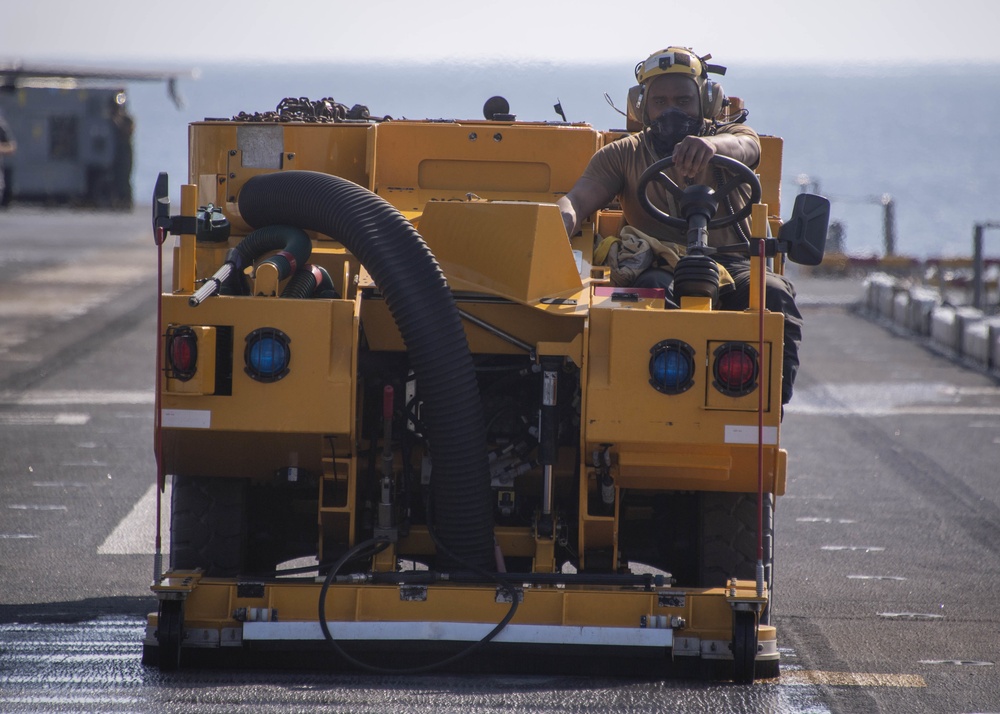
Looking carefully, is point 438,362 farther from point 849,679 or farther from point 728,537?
point 849,679

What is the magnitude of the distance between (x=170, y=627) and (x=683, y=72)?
3.36 meters

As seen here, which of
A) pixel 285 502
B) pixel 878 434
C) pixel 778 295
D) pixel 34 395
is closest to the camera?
pixel 778 295

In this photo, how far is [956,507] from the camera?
961 cm

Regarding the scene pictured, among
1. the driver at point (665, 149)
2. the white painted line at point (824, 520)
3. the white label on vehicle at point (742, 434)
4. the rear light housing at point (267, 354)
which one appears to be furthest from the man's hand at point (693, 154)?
the white painted line at point (824, 520)

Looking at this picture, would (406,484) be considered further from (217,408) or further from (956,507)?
(956,507)

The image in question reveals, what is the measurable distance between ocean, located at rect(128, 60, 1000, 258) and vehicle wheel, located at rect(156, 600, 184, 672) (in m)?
8.44

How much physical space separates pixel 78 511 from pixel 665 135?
4529 millimetres

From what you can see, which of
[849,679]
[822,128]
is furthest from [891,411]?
[822,128]

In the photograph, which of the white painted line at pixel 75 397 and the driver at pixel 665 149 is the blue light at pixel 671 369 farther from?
the white painted line at pixel 75 397

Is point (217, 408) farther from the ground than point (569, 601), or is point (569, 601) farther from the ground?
point (217, 408)

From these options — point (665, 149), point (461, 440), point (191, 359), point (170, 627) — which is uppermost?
point (665, 149)

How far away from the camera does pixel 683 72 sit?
6762 millimetres

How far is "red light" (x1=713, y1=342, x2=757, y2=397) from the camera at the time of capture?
210 inches

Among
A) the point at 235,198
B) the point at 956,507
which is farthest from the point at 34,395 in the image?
the point at 956,507
